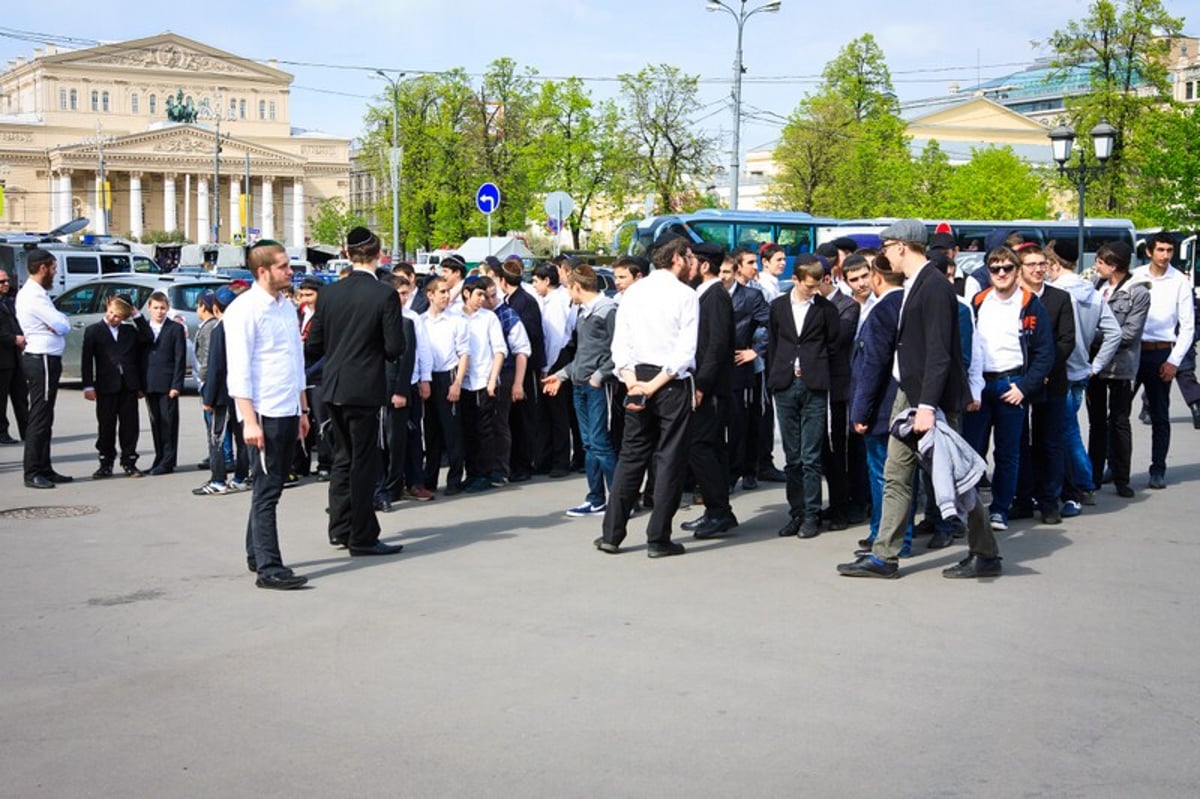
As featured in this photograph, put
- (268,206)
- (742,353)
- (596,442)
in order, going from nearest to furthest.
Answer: (596,442) → (742,353) → (268,206)

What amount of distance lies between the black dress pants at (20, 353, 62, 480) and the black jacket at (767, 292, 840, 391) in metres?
6.71

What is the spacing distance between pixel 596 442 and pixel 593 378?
49cm

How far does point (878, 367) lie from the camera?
8.21 metres

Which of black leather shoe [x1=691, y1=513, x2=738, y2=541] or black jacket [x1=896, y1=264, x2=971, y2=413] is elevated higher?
black jacket [x1=896, y1=264, x2=971, y2=413]

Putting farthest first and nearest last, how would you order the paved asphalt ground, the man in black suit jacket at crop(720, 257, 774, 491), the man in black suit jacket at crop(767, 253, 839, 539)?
the man in black suit jacket at crop(720, 257, 774, 491) < the man in black suit jacket at crop(767, 253, 839, 539) < the paved asphalt ground

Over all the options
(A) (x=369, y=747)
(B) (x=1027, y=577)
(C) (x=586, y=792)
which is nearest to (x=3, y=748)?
(A) (x=369, y=747)

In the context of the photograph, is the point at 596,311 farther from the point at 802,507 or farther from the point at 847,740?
the point at 847,740

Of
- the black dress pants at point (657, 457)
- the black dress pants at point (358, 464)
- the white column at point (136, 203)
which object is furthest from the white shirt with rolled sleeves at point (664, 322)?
the white column at point (136, 203)

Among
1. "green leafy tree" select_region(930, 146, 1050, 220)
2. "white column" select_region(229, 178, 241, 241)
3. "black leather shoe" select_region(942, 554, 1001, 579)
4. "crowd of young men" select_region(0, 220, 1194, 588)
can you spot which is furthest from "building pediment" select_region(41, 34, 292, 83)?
"black leather shoe" select_region(942, 554, 1001, 579)

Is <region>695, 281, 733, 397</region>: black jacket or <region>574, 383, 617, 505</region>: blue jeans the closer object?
<region>695, 281, 733, 397</region>: black jacket

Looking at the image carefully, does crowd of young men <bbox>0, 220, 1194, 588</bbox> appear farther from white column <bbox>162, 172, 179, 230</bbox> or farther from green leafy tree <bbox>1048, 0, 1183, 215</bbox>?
white column <bbox>162, 172, 179, 230</bbox>

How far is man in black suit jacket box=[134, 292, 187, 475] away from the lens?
13.1m

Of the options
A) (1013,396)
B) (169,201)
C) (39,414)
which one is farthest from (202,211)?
(1013,396)

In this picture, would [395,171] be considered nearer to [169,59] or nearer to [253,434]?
[253,434]
